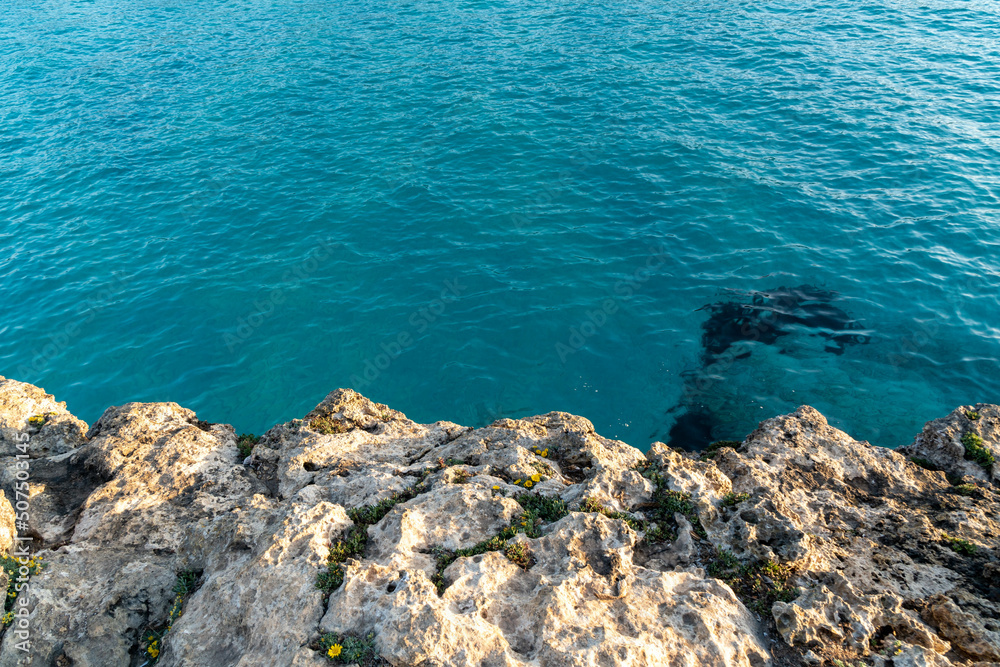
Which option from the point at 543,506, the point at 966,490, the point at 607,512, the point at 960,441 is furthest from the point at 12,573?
the point at 960,441

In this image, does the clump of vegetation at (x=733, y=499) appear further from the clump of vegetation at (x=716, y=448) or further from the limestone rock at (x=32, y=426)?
the limestone rock at (x=32, y=426)

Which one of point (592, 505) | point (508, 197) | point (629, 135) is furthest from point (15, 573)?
point (629, 135)

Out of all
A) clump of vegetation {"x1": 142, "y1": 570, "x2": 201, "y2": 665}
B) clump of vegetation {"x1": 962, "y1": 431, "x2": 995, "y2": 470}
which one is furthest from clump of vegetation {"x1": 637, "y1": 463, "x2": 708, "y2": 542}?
clump of vegetation {"x1": 142, "y1": 570, "x2": 201, "y2": 665}

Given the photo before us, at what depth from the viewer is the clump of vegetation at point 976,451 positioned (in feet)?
42.9

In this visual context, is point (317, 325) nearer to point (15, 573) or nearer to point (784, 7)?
point (15, 573)

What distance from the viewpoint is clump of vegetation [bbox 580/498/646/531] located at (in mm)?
10875

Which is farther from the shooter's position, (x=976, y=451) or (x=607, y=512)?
(x=976, y=451)

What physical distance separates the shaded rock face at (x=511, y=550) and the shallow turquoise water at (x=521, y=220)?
7.37 metres

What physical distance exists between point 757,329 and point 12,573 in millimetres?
23990

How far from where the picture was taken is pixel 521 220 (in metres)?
30.1

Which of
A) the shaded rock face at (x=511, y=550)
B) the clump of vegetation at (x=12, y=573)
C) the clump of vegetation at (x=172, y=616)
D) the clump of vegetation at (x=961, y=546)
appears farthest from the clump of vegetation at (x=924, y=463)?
the clump of vegetation at (x=12, y=573)

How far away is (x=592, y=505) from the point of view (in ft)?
36.4

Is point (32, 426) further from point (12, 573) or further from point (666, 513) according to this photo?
point (666, 513)

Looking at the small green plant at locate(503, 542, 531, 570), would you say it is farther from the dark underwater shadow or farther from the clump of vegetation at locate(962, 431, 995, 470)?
the dark underwater shadow
